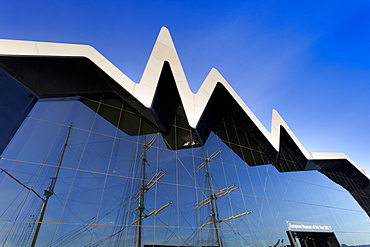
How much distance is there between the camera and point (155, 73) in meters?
9.67

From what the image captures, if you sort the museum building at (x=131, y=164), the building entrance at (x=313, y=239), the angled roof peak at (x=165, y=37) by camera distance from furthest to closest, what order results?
the angled roof peak at (x=165, y=37) < the building entrance at (x=313, y=239) < the museum building at (x=131, y=164)

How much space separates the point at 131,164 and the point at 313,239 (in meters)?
13.5

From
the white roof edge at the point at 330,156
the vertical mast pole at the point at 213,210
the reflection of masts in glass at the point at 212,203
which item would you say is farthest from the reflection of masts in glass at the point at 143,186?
the white roof edge at the point at 330,156

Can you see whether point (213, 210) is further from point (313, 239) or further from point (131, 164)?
point (313, 239)

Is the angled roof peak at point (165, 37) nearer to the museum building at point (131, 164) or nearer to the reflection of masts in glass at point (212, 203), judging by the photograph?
the museum building at point (131, 164)

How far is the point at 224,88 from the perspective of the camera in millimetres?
13133

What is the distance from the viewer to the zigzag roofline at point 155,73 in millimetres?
6650

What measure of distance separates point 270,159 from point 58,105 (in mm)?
14255

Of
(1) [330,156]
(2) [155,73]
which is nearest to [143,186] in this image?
(2) [155,73]

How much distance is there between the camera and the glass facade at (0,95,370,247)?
5.21 m

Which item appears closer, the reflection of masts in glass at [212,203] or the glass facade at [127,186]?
the glass facade at [127,186]

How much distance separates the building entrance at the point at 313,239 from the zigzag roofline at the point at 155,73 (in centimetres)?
583

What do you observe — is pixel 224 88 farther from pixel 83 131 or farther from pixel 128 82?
pixel 83 131

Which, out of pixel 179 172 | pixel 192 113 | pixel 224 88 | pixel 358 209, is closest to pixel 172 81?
pixel 192 113
